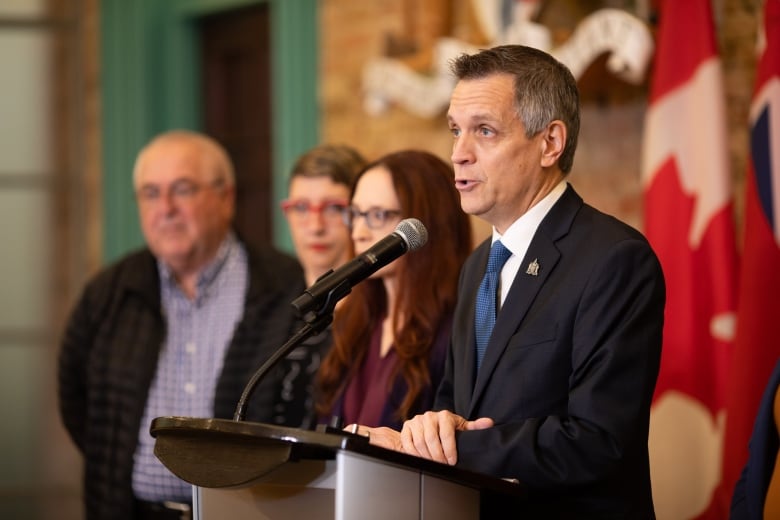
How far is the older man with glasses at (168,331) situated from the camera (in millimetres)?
3346

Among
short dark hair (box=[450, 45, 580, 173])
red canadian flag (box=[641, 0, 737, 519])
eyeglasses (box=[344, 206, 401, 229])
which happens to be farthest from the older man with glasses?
short dark hair (box=[450, 45, 580, 173])

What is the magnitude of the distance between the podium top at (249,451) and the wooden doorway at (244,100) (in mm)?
3669

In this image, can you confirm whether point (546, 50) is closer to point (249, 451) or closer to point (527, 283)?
point (527, 283)

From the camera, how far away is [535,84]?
1956 mm

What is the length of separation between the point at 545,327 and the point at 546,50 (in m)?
1.87

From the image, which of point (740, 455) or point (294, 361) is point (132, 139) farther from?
point (740, 455)

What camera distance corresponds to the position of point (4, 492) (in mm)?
5586

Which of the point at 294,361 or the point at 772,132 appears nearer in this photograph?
the point at 772,132

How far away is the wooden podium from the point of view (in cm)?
162

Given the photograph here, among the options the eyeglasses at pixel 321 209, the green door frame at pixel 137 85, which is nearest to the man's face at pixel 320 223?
the eyeglasses at pixel 321 209

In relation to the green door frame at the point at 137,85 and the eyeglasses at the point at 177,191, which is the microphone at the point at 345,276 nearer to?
the eyeglasses at the point at 177,191

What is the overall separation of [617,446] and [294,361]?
5.26ft

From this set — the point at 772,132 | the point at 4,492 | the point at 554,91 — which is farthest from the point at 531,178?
the point at 4,492

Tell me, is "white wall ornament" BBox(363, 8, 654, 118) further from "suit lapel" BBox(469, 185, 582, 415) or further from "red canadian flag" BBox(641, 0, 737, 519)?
"suit lapel" BBox(469, 185, 582, 415)
